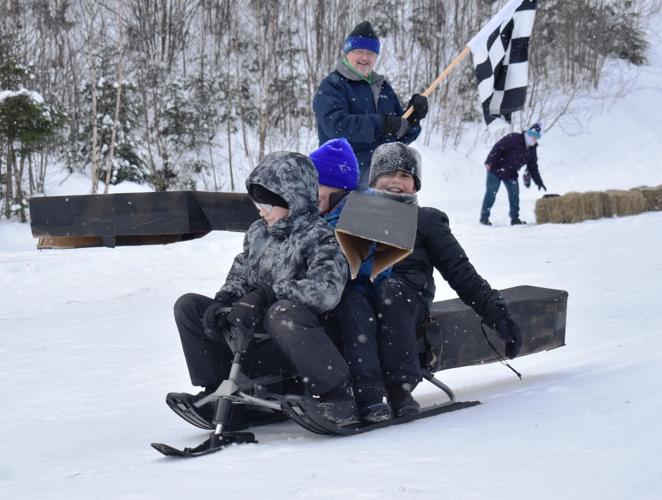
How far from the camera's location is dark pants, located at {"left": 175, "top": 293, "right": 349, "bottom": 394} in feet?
10.5

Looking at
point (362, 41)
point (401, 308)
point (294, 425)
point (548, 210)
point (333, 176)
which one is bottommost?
point (548, 210)

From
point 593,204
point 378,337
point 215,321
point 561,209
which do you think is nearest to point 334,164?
point 378,337

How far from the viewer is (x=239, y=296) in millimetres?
3482

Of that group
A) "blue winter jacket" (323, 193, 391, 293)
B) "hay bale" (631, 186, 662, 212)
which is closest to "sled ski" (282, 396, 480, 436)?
"blue winter jacket" (323, 193, 391, 293)

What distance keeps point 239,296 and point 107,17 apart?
21.2 m

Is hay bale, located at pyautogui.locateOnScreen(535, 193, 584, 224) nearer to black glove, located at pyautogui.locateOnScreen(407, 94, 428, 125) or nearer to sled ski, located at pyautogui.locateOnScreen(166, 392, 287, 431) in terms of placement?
black glove, located at pyautogui.locateOnScreen(407, 94, 428, 125)

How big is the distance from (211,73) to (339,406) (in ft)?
63.1

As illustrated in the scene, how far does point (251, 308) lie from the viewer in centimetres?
320

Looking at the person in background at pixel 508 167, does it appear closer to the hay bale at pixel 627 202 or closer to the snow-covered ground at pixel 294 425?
the hay bale at pixel 627 202

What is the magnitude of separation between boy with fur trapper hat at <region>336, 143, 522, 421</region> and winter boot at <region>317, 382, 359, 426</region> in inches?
3.1

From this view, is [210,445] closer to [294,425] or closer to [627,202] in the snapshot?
[294,425]

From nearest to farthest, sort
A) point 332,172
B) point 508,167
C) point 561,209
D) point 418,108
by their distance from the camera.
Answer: point 332,172
point 418,108
point 561,209
point 508,167

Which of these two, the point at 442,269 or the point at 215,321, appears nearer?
the point at 215,321

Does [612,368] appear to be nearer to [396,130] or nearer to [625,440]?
[625,440]
